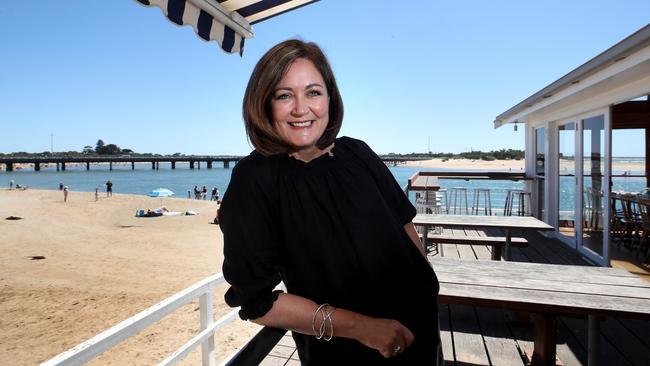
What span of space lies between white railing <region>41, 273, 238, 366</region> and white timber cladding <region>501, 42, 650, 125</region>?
3.44 meters

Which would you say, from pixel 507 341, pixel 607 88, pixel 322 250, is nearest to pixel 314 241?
pixel 322 250

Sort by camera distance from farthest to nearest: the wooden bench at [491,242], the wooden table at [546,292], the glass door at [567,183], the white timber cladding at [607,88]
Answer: the glass door at [567,183] < the wooden bench at [491,242] < the white timber cladding at [607,88] < the wooden table at [546,292]

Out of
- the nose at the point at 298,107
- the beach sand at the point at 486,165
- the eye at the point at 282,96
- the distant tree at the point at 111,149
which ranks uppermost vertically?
the distant tree at the point at 111,149

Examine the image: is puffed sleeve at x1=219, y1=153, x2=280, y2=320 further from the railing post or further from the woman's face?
the railing post

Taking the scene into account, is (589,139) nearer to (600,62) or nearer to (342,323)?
(600,62)

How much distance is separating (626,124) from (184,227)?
18118mm

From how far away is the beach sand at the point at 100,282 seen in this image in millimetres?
5594

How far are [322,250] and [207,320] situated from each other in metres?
1.82

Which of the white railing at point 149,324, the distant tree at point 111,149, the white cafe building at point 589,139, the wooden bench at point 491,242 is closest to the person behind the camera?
the white railing at point 149,324

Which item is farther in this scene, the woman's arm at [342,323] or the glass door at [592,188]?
the glass door at [592,188]

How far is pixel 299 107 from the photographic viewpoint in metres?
0.83

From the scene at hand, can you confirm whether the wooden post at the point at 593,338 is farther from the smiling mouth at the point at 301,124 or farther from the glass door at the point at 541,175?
the glass door at the point at 541,175

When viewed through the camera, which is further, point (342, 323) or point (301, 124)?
point (301, 124)

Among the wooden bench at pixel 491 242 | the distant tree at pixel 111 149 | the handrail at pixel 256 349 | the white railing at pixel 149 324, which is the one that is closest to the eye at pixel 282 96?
the handrail at pixel 256 349
